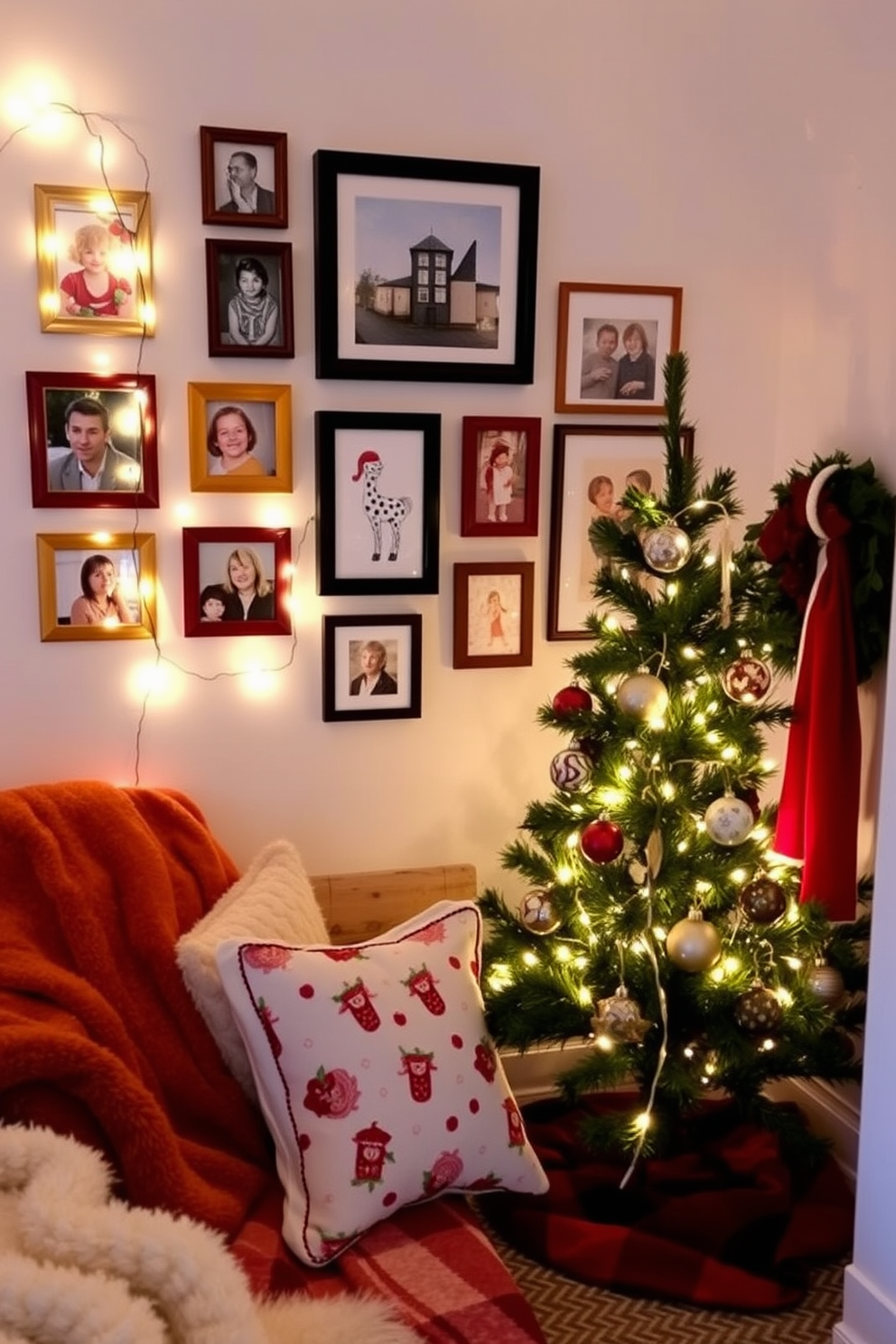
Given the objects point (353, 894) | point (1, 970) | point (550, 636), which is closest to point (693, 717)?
point (550, 636)

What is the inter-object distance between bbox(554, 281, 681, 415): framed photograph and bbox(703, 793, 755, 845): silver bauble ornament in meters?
0.89

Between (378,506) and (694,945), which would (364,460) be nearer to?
(378,506)

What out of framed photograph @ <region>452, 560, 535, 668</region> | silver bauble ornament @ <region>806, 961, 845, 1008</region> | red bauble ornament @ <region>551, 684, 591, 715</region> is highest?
framed photograph @ <region>452, 560, 535, 668</region>

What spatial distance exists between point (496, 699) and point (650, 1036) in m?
0.75

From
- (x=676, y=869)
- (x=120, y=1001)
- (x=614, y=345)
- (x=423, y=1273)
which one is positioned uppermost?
(x=614, y=345)

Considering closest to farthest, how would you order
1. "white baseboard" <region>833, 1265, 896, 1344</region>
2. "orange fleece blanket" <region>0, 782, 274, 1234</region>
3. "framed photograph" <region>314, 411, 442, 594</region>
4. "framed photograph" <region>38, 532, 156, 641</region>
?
"orange fleece blanket" <region>0, 782, 274, 1234</region>
"white baseboard" <region>833, 1265, 896, 1344</region>
"framed photograph" <region>38, 532, 156, 641</region>
"framed photograph" <region>314, 411, 442, 594</region>

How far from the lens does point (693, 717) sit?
2.11 m

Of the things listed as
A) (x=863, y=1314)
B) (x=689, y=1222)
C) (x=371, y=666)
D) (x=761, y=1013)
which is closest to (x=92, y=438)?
(x=371, y=666)

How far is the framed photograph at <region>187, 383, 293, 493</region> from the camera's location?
2.25 meters

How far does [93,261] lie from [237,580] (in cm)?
62

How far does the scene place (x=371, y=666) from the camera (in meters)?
2.42

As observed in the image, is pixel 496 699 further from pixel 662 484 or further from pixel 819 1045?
pixel 819 1045

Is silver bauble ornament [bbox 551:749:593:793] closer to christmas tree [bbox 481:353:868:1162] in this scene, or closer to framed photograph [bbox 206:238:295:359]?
christmas tree [bbox 481:353:868:1162]

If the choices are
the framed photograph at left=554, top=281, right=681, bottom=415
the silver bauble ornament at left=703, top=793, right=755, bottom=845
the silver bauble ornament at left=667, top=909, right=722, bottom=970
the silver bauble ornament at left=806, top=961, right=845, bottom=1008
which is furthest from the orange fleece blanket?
the framed photograph at left=554, top=281, right=681, bottom=415
